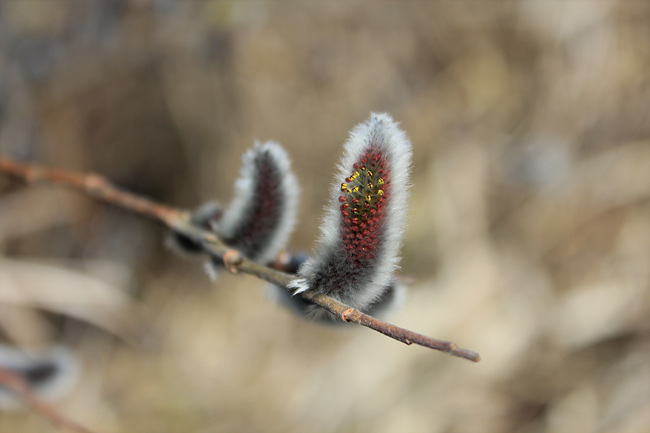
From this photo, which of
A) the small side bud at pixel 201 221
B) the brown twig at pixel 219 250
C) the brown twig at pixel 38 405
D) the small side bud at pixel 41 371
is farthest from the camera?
the small side bud at pixel 41 371

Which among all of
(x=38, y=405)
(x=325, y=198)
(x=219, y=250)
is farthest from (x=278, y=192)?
(x=325, y=198)

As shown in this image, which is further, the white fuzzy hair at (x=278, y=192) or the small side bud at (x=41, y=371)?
the small side bud at (x=41, y=371)

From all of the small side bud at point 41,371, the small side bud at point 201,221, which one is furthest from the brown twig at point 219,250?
the small side bud at point 41,371

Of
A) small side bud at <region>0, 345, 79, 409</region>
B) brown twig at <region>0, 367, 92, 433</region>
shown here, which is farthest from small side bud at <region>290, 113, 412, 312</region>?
small side bud at <region>0, 345, 79, 409</region>

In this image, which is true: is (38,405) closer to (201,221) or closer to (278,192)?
(201,221)

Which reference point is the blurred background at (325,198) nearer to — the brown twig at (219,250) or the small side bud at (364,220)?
the brown twig at (219,250)

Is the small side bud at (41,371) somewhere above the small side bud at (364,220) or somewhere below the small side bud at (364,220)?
above
